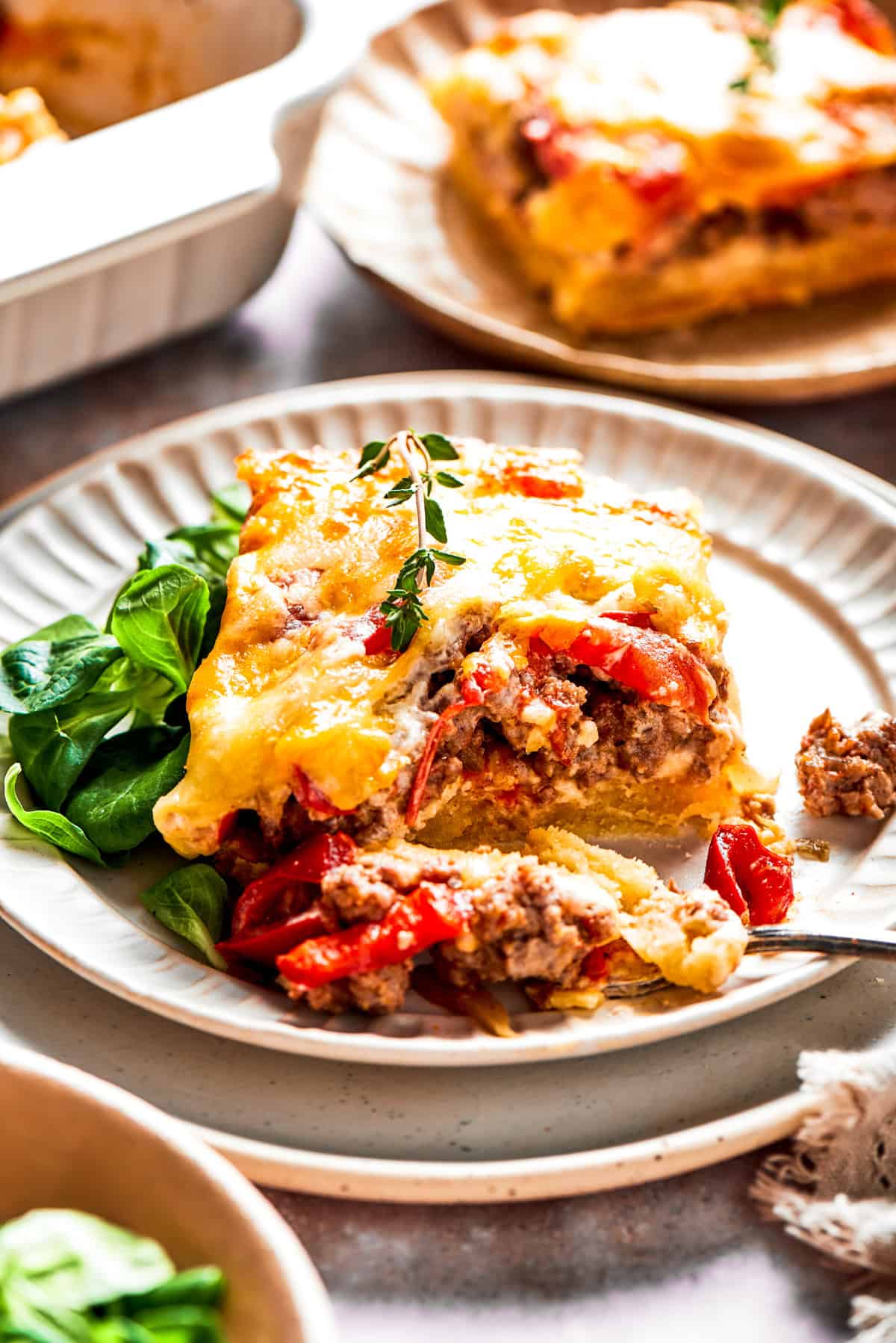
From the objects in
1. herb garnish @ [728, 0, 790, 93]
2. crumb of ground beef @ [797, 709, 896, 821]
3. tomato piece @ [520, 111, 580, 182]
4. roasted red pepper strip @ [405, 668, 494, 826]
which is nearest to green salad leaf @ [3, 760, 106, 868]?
roasted red pepper strip @ [405, 668, 494, 826]

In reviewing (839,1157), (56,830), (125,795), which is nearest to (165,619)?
(125,795)

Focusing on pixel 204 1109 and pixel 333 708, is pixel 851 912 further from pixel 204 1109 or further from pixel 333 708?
pixel 204 1109

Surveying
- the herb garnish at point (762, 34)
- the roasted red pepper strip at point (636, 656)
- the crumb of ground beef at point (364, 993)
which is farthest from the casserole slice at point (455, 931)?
the herb garnish at point (762, 34)

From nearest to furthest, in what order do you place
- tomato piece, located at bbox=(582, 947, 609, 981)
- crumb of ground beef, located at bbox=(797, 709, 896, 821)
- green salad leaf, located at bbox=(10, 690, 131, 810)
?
tomato piece, located at bbox=(582, 947, 609, 981)
green salad leaf, located at bbox=(10, 690, 131, 810)
crumb of ground beef, located at bbox=(797, 709, 896, 821)

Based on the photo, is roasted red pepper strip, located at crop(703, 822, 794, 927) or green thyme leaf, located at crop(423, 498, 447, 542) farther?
green thyme leaf, located at crop(423, 498, 447, 542)

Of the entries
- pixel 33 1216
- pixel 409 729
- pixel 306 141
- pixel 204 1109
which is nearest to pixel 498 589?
pixel 409 729

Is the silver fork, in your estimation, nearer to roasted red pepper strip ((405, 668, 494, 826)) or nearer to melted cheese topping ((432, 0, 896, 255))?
roasted red pepper strip ((405, 668, 494, 826))
